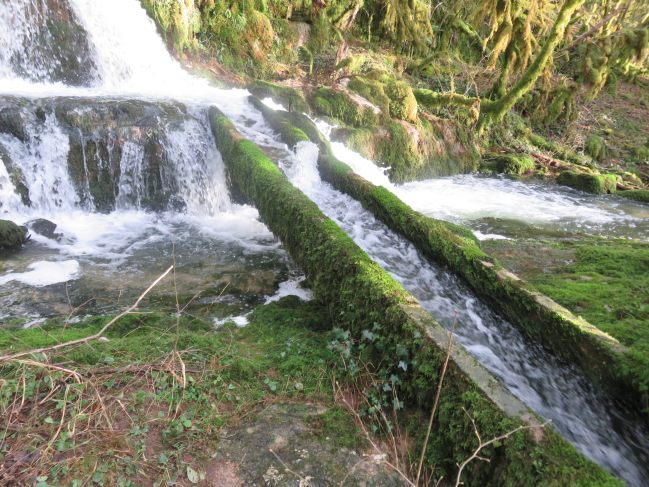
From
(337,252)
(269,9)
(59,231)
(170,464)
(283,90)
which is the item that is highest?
(269,9)

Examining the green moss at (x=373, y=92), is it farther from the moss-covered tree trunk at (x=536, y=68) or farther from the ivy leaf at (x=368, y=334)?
the ivy leaf at (x=368, y=334)

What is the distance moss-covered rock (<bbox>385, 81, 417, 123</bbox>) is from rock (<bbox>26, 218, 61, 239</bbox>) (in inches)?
413

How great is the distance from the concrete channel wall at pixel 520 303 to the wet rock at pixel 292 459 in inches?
81.7

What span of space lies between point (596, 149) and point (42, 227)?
20.9 metres

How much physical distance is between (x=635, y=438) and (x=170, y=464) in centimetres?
335

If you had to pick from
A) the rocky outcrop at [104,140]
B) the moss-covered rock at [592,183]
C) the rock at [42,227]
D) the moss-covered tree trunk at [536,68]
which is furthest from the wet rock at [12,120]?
the moss-covered rock at [592,183]

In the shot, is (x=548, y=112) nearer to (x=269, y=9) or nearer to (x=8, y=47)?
(x=269, y=9)

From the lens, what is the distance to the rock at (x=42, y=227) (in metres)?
6.51

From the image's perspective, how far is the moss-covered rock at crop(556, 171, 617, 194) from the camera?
1173cm

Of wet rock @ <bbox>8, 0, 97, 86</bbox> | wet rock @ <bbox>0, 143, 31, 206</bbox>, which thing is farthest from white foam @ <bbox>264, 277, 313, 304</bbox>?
wet rock @ <bbox>8, 0, 97, 86</bbox>

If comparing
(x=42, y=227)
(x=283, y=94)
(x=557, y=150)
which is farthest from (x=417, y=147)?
(x=42, y=227)

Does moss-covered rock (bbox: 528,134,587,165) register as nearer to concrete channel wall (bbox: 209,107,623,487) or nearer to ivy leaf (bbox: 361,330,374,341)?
concrete channel wall (bbox: 209,107,623,487)

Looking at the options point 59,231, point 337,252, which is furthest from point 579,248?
point 59,231

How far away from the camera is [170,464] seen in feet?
6.72
